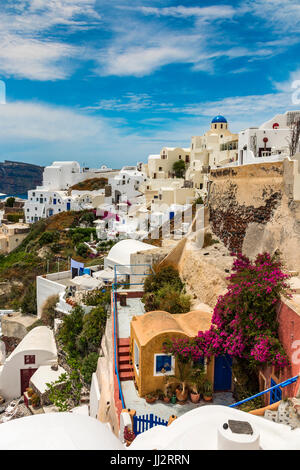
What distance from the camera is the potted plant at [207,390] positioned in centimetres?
759

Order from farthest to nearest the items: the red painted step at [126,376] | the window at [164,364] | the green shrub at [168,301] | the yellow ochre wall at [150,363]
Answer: the green shrub at [168,301]
the red painted step at [126,376]
the window at [164,364]
the yellow ochre wall at [150,363]

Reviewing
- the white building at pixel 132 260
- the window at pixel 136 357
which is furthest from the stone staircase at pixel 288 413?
the white building at pixel 132 260

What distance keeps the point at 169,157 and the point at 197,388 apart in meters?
42.0

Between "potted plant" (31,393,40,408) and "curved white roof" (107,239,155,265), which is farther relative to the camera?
"curved white roof" (107,239,155,265)

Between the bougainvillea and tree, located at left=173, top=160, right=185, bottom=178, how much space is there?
1537 inches

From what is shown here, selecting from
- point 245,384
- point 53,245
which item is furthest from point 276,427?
point 53,245

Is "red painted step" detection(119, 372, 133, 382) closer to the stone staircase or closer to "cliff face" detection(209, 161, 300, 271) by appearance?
the stone staircase

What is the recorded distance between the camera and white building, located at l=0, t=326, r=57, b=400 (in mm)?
15109

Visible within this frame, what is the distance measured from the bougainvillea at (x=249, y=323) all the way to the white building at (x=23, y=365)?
9.52 metres

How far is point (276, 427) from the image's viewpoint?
383 cm

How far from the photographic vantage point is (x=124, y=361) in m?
8.98

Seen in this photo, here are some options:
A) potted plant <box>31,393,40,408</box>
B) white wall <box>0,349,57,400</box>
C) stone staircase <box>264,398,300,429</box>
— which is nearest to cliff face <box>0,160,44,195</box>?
white wall <box>0,349,57,400</box>

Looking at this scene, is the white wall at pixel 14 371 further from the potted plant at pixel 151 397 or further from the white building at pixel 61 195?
the white building at pixel 61 195

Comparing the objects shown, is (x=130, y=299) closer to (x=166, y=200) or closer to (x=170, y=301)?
(x=170, y=301)
